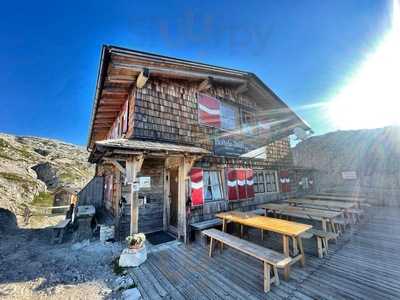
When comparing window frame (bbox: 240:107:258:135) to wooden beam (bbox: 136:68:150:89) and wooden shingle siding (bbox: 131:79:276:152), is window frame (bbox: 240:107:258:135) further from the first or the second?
wooden beam (bbox: 136:68:150:89)

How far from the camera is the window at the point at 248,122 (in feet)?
30.7

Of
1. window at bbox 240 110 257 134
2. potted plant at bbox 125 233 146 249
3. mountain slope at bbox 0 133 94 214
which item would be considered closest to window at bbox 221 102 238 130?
window at bbox 240 110 257 134

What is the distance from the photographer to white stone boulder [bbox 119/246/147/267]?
3.95 metres

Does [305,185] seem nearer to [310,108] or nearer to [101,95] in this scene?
[310,108]

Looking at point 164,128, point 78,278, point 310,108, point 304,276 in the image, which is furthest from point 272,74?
point 78,278

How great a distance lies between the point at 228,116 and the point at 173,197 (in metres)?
4.85

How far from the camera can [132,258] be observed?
13.1 ft

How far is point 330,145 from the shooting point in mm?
17625

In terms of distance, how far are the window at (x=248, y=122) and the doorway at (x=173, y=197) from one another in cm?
471

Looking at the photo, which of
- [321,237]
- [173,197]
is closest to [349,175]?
[321,237]

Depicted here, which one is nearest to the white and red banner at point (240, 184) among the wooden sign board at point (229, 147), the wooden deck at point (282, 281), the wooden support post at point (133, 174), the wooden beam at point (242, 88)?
the wooden sign board at point (229, 147)

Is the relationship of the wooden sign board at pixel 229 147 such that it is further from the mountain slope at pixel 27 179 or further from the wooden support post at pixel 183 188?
the mountain slope at pixel 27 179

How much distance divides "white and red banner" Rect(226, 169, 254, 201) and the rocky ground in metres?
4.44

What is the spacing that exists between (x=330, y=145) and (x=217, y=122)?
51.9 ft
